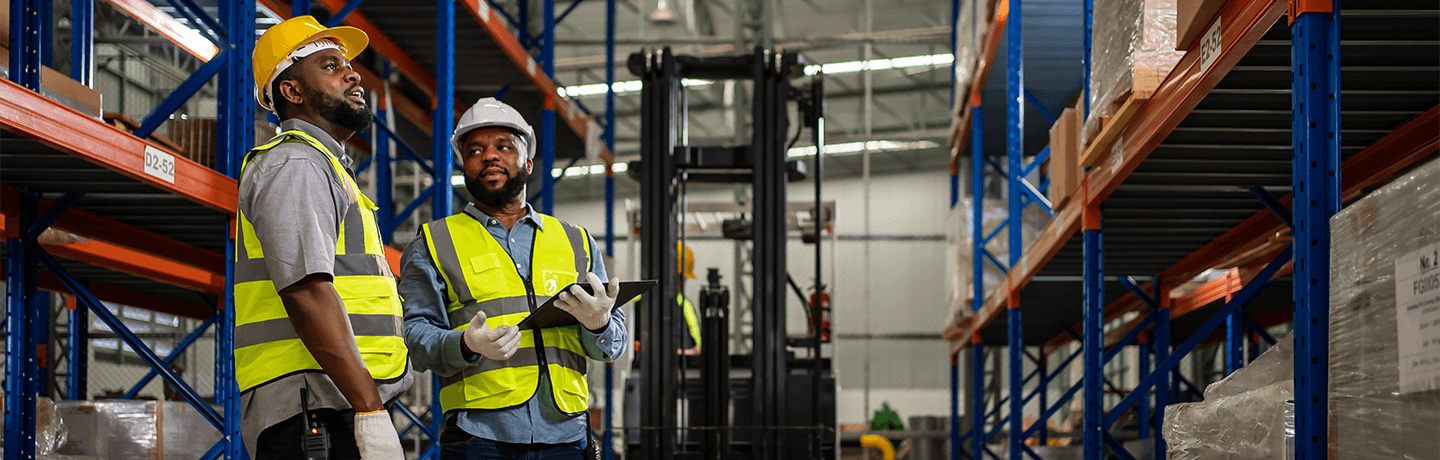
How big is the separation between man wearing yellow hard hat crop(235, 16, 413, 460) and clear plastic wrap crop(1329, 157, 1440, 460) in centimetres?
214

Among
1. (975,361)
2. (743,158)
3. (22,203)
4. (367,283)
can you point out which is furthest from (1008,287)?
(367,283)

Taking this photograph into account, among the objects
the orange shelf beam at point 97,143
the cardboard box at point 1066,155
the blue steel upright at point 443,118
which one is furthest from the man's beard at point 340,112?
the blue steel upright at point 443,118

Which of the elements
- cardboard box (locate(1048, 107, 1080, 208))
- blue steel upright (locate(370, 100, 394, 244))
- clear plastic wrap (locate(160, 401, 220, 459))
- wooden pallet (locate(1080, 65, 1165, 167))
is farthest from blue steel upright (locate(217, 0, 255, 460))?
blue steel upright (locate(370, 100, 394, 244))

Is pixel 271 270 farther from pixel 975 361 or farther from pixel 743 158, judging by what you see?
pixel 975 361

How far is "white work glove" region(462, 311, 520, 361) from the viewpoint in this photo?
326 cm

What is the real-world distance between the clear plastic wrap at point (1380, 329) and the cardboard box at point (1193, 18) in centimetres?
103

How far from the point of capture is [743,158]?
7.78 meters

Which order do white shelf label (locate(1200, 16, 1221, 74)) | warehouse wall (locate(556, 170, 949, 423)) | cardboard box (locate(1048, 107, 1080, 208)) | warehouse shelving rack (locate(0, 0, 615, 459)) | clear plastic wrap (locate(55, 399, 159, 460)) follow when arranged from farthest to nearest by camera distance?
warehouse wall (locate(556, 170, 949, 423)), clear plastic wrap (locate(55, 399, 159, 460)), cardboard box (locate(1048, 107, 1080, 208)), warehouse shelving rack (locate(0, 0, 615, 459)), white shelf label (locate(1200, 16, 1221, 74))

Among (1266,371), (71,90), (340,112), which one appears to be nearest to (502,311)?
(340,112)

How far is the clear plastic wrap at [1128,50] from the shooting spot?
15.3 feet

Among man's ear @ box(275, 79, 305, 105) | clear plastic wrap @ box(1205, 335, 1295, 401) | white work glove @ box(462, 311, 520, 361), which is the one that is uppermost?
man's ear @ box(275, 79, 305, 105)

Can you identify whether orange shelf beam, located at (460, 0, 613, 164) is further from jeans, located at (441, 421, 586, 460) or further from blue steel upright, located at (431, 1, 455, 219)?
jeans, located at (441, 421, 586, 460)

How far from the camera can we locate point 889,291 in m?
22.1

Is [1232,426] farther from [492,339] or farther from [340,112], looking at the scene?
[340,112]
